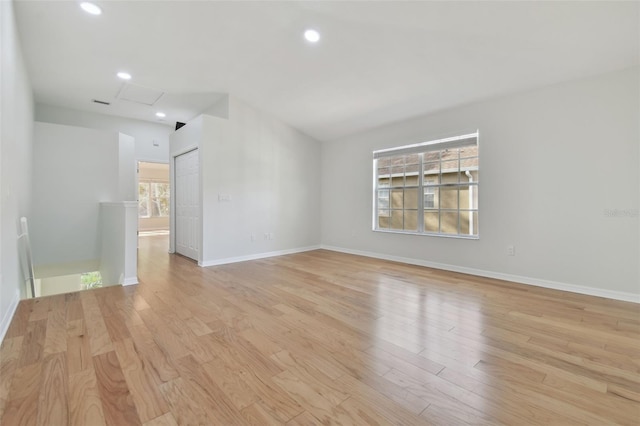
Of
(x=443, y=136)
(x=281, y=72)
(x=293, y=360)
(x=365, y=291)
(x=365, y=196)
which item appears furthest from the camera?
(x=365, y=196)

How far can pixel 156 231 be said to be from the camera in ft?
34.0

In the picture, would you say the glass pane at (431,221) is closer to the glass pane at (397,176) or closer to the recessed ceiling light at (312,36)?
the glass pane at (397,176)

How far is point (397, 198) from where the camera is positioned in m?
5.02

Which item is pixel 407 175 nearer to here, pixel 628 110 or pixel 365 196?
pixel 365 196

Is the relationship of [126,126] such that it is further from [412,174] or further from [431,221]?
[431,221]

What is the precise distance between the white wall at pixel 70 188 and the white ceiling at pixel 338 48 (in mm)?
909

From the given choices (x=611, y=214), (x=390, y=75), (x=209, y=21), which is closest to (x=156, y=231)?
(x=209, y=21)

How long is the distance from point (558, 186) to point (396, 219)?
233cm

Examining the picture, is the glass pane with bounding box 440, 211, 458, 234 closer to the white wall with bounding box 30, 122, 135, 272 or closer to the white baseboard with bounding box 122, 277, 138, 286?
the white baseboard with bounding box 122, 277, 138, 286

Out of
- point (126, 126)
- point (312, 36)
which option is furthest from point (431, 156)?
point (126, 126)

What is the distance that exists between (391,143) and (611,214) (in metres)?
3.01

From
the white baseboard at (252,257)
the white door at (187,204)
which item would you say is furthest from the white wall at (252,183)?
the white door at (187,204)

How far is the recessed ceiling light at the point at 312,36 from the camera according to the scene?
3.03 metres

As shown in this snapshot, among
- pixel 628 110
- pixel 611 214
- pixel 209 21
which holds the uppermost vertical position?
pixel 209 21
